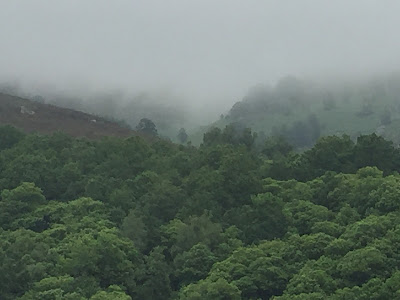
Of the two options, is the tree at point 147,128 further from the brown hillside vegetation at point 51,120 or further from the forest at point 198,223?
the forest at point 198,223

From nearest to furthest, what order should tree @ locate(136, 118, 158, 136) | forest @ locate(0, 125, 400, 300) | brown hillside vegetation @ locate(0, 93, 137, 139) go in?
forest @ locate(0, 125, 400, 300), brown hillside vegetation @ locate(0, 93, 137, 139), tree @ locate(136, 118, 158, 136)

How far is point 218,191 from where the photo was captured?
72062 millimetres

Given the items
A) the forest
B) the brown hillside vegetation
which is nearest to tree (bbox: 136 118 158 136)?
the brown hillside vegetation

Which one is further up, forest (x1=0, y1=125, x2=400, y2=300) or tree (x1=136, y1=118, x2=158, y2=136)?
tree (x1=136, y1=118, x2=158, y2=136)

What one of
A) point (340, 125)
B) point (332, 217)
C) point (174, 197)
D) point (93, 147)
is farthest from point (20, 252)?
point (340, 125)

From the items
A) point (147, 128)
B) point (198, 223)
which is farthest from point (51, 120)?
point (198, 223)

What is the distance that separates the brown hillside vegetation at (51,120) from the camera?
12681 centimetres

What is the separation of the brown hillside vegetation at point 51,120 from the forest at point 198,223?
36.7 meters

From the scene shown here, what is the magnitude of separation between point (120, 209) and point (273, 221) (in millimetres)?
14475

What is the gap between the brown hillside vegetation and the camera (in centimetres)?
12681

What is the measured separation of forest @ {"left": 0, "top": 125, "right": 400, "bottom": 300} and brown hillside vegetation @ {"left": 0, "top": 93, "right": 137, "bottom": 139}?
120 feet

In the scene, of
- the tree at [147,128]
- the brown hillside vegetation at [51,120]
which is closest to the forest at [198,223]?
the brown hillside vegetation at [51,120]

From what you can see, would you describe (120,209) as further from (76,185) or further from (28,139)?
(28,139)

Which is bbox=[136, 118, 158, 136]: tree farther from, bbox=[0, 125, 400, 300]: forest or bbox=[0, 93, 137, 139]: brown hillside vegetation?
bbox=[0, 125, 400, 300]: forest
